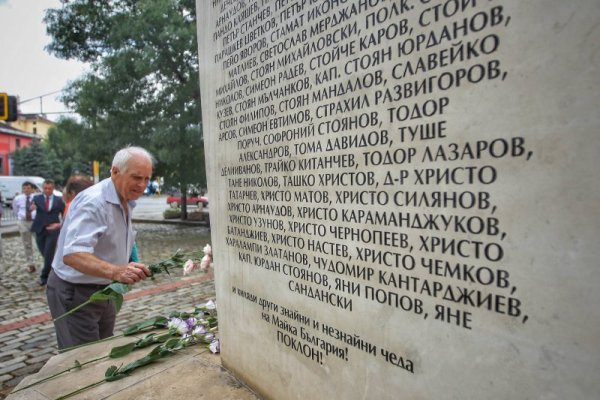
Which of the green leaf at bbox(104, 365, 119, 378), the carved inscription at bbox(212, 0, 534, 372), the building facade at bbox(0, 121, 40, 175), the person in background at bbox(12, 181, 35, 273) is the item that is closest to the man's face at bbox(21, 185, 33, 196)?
the person in background at bbox(12, 181, 35, 273)

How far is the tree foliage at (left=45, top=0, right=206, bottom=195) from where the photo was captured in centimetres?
1122

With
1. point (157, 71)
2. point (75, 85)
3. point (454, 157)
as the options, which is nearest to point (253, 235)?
point (454, 157)

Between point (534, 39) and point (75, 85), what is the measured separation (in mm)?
14526

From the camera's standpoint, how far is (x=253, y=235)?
200cm

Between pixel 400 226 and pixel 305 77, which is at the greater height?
pixel 305 77

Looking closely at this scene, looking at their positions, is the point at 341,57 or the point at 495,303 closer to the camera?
the point at 495,303

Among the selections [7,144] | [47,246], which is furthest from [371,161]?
[7,144]

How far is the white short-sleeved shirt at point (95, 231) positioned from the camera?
7.93 ft

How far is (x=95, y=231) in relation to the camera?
245 cm

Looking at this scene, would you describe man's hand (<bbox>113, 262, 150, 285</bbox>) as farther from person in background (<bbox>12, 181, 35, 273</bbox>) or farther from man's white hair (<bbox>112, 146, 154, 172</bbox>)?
person in background (<bbox>12, 181, 35, 273</bbox>)

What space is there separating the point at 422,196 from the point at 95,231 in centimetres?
209

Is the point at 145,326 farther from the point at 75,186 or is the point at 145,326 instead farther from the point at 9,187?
the point at 9,187

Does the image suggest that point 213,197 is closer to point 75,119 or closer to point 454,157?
point 454,157

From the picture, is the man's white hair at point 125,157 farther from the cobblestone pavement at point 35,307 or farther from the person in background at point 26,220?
the person in background at point 26,220
